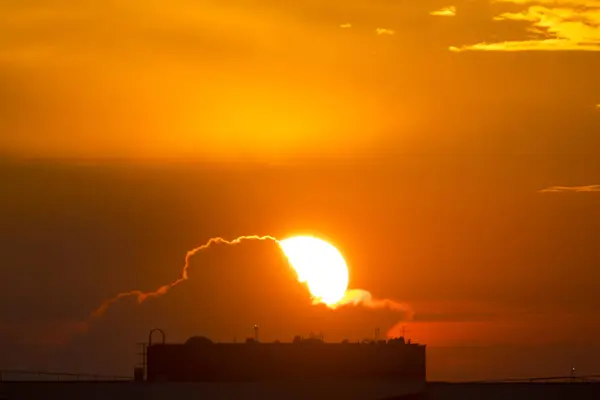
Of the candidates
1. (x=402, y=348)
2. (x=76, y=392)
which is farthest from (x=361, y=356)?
(x=76, y=392)

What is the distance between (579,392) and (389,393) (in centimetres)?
1418

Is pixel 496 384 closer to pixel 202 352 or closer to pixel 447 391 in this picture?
pixel 447 391

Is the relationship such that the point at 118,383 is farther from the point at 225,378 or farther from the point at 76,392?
the point at 225,378

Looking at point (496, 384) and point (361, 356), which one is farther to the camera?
point (361, 356)

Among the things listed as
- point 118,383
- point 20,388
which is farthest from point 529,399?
point 20,388

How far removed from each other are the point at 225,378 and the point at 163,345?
758 centimetres

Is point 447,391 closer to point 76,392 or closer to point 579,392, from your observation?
point 579,392

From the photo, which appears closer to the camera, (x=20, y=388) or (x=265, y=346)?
(x=20, y=388)

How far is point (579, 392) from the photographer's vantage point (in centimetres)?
10200

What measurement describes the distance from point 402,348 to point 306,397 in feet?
115

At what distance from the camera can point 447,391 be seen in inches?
3976

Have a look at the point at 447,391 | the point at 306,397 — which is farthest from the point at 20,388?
the point at 447,391

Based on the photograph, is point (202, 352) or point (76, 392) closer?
point (76, 392)

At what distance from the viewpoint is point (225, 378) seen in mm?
130125
